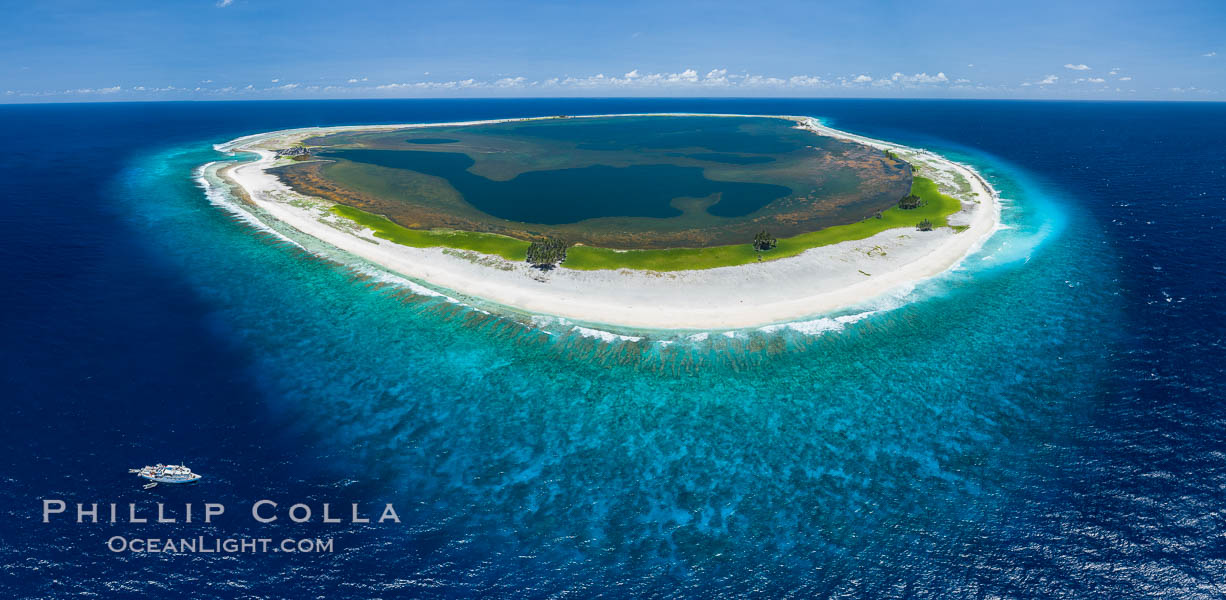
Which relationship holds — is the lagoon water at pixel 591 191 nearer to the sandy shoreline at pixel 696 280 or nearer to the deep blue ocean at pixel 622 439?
the sandy shoreline at pixel 696 280

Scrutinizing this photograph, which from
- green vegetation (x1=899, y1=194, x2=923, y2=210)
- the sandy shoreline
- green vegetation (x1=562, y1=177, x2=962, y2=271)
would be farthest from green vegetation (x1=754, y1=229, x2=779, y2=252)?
green vegetation (x1=899, y1=194, x2=923, y2=210)

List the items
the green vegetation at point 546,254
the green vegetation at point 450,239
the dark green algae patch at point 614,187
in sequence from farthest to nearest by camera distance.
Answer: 1. the dark green algae patch at point 614,187
2. the green vegetation at point 450,239
3. the green vegetation at point 546,254

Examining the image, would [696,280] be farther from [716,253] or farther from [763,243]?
[763,243]

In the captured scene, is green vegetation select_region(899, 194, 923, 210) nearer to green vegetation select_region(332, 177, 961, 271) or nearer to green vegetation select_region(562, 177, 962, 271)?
green vegetation select_region(332, 177, 961, 271)

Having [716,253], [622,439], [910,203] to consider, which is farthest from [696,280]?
[910,203]

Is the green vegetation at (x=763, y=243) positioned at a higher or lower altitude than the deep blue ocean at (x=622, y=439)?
higher

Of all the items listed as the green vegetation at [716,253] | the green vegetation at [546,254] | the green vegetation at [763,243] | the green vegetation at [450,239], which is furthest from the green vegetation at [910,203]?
the green vegetation at [450,239]
